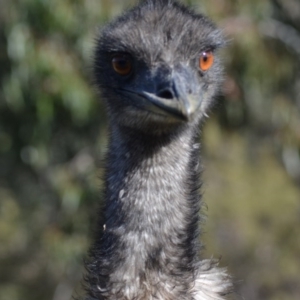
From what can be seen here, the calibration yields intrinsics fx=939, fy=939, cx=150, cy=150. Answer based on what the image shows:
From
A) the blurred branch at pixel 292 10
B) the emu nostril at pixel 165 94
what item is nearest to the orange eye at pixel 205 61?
the emu nostril at pixel 165 94

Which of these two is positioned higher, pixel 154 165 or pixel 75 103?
pixel 154 165

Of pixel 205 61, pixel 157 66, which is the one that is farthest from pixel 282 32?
pixel 157 66

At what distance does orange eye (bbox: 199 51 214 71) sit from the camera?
→ 10.4ft

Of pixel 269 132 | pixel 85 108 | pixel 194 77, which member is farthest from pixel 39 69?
pixel 194 77

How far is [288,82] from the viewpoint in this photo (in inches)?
304

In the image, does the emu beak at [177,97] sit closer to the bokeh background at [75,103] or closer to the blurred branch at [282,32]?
the bokeh background at [75,103]

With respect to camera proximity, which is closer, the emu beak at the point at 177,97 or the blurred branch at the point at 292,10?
the emu beak at the point at 177,97

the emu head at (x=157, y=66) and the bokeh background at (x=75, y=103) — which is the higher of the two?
the emu head at (x=157, y=66)

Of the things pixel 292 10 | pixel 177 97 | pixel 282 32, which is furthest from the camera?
pixel 292 10

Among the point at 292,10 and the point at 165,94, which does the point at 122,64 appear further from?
the point at 292,10

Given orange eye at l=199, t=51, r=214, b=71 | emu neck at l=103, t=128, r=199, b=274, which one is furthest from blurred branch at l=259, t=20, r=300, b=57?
emu neck at l=103, t=128, r=199, b=274

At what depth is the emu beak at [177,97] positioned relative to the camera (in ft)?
9.25

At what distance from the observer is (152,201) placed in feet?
9.79

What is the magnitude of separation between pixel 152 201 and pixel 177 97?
0.36 metres
